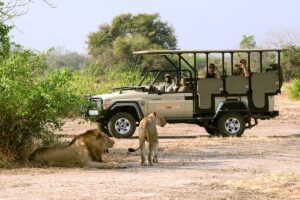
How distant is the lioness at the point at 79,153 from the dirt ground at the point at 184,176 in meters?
0.37

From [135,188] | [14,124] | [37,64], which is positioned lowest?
[135,188]

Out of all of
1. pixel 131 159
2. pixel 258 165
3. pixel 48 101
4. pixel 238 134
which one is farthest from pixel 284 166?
pixel 238 134

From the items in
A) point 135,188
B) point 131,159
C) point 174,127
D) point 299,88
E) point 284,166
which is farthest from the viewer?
point 299,88

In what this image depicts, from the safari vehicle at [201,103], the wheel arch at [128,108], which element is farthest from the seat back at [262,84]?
the wheel arch at [128,108]

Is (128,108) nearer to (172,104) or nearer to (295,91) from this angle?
(172,104)

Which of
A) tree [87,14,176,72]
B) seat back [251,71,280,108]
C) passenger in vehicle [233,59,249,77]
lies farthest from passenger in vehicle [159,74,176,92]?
tree [87,14,176,72]

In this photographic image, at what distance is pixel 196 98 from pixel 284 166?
6.84 metres

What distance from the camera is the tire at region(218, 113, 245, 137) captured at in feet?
65.7

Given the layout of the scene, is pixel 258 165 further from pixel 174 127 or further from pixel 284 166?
pixel 174 127

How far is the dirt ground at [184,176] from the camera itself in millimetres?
10344

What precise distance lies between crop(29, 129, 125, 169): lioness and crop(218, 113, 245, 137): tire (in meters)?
6.86

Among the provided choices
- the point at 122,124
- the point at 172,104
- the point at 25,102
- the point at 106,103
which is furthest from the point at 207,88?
the point at 25,102

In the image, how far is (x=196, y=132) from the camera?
22734mm

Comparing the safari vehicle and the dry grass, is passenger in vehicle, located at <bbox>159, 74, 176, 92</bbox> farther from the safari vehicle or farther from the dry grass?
the dry grass
